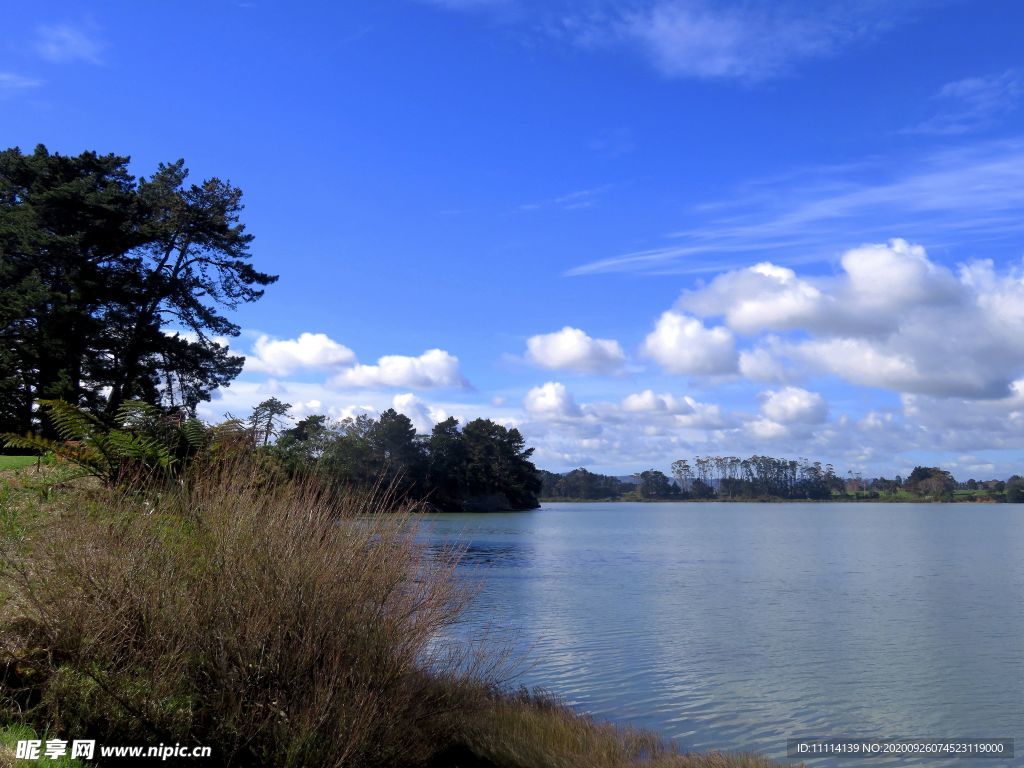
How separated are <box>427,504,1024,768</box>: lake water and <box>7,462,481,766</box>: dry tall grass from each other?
127 inches

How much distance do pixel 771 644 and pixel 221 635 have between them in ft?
47.5

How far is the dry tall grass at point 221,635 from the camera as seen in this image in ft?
22.8

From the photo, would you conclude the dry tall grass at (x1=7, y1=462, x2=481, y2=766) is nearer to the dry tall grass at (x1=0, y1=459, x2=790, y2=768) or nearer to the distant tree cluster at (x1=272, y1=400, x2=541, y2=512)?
the dry tall grass at (x1=0, y1=459, x2=790, y2=768)

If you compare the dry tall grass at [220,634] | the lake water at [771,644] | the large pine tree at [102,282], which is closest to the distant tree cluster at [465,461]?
the large pine tree at [102,282]

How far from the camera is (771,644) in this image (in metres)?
18.4

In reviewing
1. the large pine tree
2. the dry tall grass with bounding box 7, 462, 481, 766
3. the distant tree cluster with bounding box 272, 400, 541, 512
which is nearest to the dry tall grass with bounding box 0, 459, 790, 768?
the dry tall grass with bounding box 7, 462, 481, 766

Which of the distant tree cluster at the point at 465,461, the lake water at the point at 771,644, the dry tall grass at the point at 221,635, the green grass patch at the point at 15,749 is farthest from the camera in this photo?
the distant tree cluster at the point at 465,461

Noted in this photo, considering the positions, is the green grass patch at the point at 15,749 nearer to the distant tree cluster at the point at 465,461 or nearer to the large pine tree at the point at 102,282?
the large pine tree at the point at 102,282

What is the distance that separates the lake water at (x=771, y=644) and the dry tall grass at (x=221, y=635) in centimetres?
322

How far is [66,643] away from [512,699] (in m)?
6.13

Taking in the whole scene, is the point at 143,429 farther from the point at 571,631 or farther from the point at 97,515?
the point at 571,631

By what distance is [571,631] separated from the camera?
19656 millimetres

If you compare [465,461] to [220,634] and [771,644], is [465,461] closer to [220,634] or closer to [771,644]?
[771,644]

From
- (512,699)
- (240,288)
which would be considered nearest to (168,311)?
(240,288)
